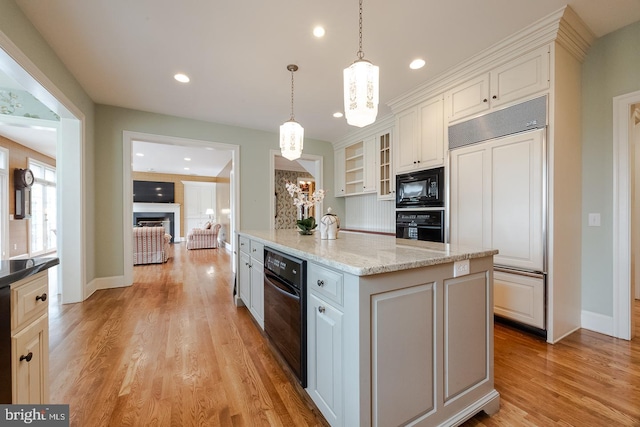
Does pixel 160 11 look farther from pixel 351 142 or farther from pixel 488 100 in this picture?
pixel 351 142

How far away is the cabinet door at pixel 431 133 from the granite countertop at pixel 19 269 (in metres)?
3.37

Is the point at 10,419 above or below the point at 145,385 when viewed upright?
above

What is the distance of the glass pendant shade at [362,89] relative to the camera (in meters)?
1.67

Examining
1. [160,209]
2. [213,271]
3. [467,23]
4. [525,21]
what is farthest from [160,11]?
→ [160,209]

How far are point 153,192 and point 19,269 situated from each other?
34.1ft

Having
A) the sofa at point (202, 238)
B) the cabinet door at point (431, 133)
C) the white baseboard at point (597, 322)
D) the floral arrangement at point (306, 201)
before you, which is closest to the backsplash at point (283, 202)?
the sofa at point (202, 238)

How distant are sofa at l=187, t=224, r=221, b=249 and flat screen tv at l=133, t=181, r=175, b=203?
9.80ft

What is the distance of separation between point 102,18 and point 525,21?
3.46m

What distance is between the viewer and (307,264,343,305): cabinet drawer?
45.3 inches

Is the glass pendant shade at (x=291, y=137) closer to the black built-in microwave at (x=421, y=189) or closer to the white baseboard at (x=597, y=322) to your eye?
the black built-in microwave at (x=421, y=189)

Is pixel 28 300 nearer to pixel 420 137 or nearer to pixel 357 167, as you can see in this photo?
pixel 420 137

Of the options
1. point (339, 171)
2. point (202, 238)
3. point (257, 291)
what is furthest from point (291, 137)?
point (202, 238)

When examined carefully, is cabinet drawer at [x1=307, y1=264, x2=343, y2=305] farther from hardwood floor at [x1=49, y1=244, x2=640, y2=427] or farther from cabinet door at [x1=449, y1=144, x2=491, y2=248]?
cabinet door at [x1=449, y1=144, x2=491, y2=248]

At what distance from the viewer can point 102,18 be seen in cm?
208
